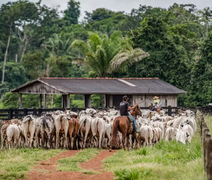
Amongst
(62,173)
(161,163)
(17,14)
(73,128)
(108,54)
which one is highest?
(17,14)

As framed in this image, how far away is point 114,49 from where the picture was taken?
41.8m

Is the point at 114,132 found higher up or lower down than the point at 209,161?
lower down

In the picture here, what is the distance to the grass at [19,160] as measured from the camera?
422 inches

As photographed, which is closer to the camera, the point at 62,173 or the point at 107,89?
the point at 62,173

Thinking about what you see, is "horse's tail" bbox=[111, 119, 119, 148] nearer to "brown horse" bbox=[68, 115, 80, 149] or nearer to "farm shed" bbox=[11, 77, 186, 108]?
"brown horse" bbox=[68, 115, 80, 149]

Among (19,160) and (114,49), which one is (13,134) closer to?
(19,160)

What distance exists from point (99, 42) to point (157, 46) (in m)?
5.60

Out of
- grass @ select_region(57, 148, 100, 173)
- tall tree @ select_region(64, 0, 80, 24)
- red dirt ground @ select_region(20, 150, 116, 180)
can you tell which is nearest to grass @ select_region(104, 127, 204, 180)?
red dirt ground @ select_region(20, 150, 116, 180)

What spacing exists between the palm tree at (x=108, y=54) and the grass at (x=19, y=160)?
2553 cm

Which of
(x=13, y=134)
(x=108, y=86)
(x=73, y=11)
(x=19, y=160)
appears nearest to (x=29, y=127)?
(x=13, y=134)

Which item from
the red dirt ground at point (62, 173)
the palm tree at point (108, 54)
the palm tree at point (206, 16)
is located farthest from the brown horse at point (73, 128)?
the palm tree at point (206, 16)

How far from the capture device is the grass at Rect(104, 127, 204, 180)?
10.0 m

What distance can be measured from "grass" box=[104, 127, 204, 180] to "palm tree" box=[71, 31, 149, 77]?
84.1 ft

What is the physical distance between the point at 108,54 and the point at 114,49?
67 cm
